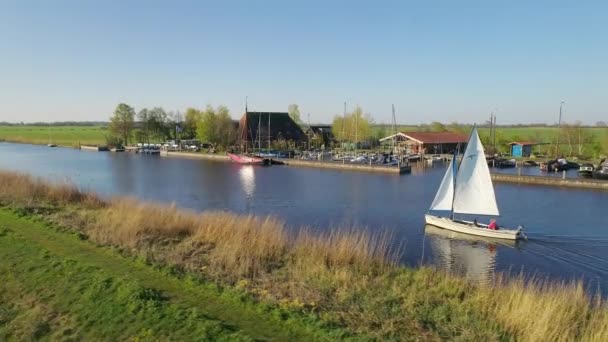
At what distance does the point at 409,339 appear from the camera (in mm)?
8617

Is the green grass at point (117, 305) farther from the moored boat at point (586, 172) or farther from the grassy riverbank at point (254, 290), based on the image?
the moored boat at point (586, 172)

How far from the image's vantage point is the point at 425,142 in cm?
7869

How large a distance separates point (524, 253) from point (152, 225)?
17.4 m

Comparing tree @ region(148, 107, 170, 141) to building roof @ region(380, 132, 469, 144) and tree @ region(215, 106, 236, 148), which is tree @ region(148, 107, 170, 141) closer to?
tree @ region(215, 106, 236, 148)

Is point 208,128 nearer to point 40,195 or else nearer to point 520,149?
point 520,149

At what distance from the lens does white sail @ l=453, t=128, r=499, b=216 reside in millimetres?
26750

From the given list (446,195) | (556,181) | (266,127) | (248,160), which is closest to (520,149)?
(556,181)

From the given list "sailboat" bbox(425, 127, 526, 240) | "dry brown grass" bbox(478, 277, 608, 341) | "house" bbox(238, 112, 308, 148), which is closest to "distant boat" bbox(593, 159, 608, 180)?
"sailboat" bbox(425, 127, 526, 240)

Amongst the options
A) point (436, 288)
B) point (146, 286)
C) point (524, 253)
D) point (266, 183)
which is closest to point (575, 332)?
point (436, 288)

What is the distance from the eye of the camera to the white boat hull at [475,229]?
24.7 metres

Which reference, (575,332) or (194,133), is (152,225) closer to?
(575,332)

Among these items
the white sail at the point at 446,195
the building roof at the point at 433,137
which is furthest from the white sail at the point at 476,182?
the building roof at the point at 433,137

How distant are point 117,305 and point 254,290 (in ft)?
9.84

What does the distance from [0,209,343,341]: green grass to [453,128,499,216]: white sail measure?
65.3ft
